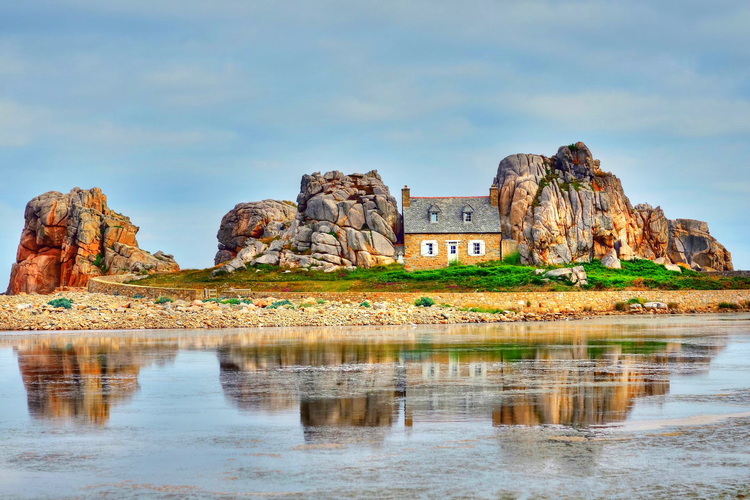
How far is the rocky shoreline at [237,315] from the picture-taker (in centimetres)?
4062

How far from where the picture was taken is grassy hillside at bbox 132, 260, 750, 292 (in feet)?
197

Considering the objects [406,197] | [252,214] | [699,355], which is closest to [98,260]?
[252,214]

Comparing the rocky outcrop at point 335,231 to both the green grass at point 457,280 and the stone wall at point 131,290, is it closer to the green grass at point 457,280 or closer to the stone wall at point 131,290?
the green grass at point 457,280

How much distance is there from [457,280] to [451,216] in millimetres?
12432

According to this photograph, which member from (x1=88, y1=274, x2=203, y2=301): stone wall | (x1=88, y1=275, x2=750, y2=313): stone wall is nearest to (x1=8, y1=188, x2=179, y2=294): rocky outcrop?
(x1=88, y1=274, x2=203, y2=301): stone wall

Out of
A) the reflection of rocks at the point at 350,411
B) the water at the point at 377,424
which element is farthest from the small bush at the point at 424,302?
the reflection of rocks at the point at 350,411

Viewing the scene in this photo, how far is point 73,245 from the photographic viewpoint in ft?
282

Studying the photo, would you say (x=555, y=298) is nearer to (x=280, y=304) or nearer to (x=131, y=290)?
(x=280, y=304)

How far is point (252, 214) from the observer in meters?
91.0

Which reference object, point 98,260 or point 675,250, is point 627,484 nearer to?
point 98,260

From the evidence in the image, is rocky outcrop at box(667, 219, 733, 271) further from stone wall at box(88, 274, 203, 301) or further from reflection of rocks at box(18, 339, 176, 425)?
reflection of rocks at box(18, 339, 176, 425)

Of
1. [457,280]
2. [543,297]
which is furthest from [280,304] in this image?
Result: [543,297]

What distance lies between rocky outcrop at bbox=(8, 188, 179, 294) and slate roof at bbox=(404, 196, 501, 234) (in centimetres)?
2856

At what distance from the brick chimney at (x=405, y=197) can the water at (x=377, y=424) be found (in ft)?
162
